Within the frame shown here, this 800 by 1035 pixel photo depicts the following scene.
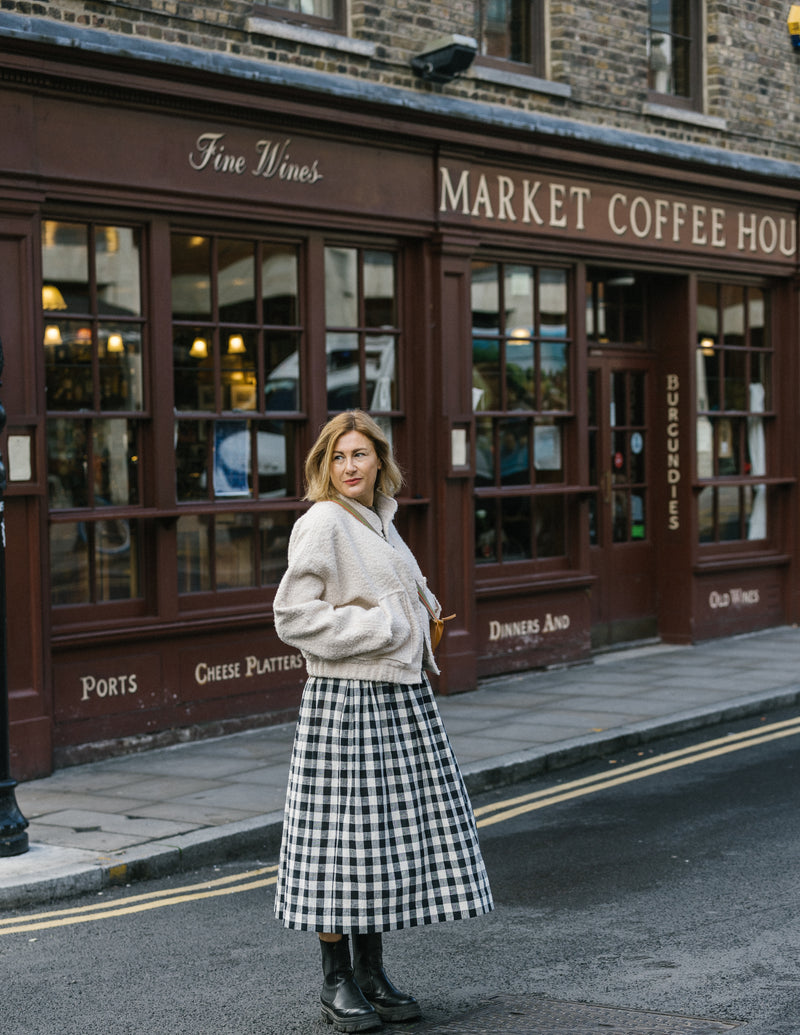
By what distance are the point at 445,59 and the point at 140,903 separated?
7069 mm

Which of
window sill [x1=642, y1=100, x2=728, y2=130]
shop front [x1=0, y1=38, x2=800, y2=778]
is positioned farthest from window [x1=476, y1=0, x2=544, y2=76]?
window sill [x1=642, y1=100, x2=728, y2=130]

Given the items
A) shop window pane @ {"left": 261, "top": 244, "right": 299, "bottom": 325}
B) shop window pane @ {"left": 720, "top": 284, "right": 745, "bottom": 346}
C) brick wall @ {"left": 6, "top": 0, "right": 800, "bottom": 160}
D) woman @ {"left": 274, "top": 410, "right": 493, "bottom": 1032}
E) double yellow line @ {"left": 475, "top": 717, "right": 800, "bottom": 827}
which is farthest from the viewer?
shop window pane @ {"left": 720, "top": 284, "right": 745, "bottom": 346}

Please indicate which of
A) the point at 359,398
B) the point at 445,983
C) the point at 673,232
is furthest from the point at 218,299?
the point at 445,983

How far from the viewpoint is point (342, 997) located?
4648 mm

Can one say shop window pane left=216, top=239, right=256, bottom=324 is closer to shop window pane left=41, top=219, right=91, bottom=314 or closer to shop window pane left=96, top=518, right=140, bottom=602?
shop window pane left=41, top=219, right=91, bottom=314

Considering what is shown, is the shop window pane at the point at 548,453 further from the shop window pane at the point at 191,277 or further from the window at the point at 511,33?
the shop window pane at the point at 191,277

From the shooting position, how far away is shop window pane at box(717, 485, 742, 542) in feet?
48.2

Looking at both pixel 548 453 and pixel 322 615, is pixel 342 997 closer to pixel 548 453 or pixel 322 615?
pixel 322 615

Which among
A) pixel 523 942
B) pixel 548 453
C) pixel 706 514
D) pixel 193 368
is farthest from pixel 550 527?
pixel 523 942

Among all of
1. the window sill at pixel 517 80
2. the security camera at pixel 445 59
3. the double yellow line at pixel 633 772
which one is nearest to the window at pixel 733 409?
the window sill at pixel 517 80

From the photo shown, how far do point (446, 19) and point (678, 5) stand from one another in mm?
3440

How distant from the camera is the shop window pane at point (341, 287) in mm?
10992

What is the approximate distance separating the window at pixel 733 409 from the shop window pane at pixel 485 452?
9.39ft

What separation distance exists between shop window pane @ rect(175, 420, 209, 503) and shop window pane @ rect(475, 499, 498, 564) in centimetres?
280
